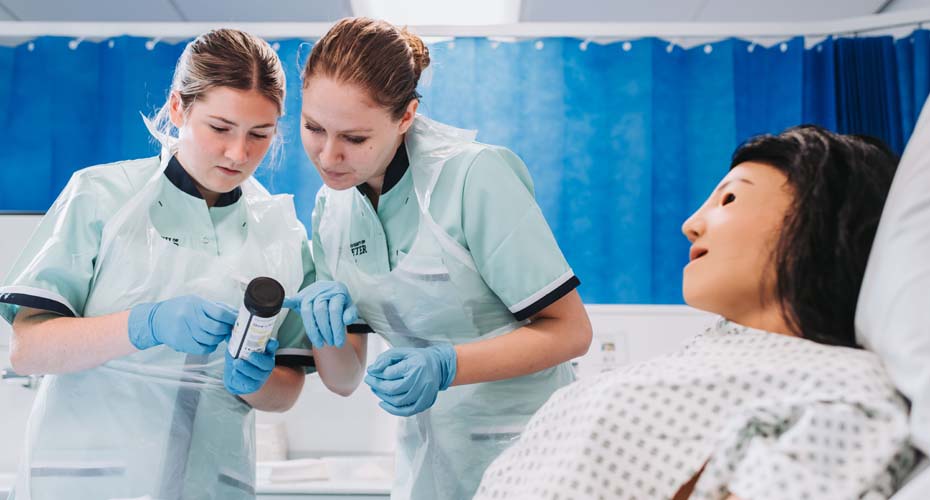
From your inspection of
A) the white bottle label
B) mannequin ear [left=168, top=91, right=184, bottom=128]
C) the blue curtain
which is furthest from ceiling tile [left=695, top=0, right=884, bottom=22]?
the white bottle label

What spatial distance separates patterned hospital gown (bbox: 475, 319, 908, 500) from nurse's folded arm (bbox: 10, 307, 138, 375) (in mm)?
704

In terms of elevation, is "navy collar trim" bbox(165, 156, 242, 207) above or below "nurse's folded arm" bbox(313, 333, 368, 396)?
above

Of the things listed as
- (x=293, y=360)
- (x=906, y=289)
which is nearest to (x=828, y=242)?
(x=906, y=289)

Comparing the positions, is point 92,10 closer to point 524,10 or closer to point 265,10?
point 265,10

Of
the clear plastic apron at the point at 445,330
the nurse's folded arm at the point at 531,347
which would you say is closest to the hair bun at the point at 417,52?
the clear plastic apron at the point at 445,330

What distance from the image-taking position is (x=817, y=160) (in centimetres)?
87

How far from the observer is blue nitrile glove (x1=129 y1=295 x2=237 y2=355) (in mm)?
→ 1186

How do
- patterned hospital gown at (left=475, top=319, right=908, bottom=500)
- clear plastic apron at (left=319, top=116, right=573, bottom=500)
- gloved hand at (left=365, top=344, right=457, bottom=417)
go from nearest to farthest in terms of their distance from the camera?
patterned hospital gown at (left=475, top=319, right=908, bottom=500)
gloved hand at (left=365, top=344, right=457, bottom=417)
clear plastic apron at (left=319, top=116, right=573, bottom=500)

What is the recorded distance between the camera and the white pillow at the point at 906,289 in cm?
69

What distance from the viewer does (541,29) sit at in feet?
8.13

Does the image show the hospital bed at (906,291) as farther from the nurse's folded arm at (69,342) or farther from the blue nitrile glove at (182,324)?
the nurse's folded arm at (69,342)

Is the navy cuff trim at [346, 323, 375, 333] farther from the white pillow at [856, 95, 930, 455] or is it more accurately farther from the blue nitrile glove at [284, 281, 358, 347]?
the white pillow at [856, 95, 930, 455]

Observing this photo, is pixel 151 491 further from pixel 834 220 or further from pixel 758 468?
pixel 834 220

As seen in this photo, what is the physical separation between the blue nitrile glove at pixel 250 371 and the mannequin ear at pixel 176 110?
446 millimetres
